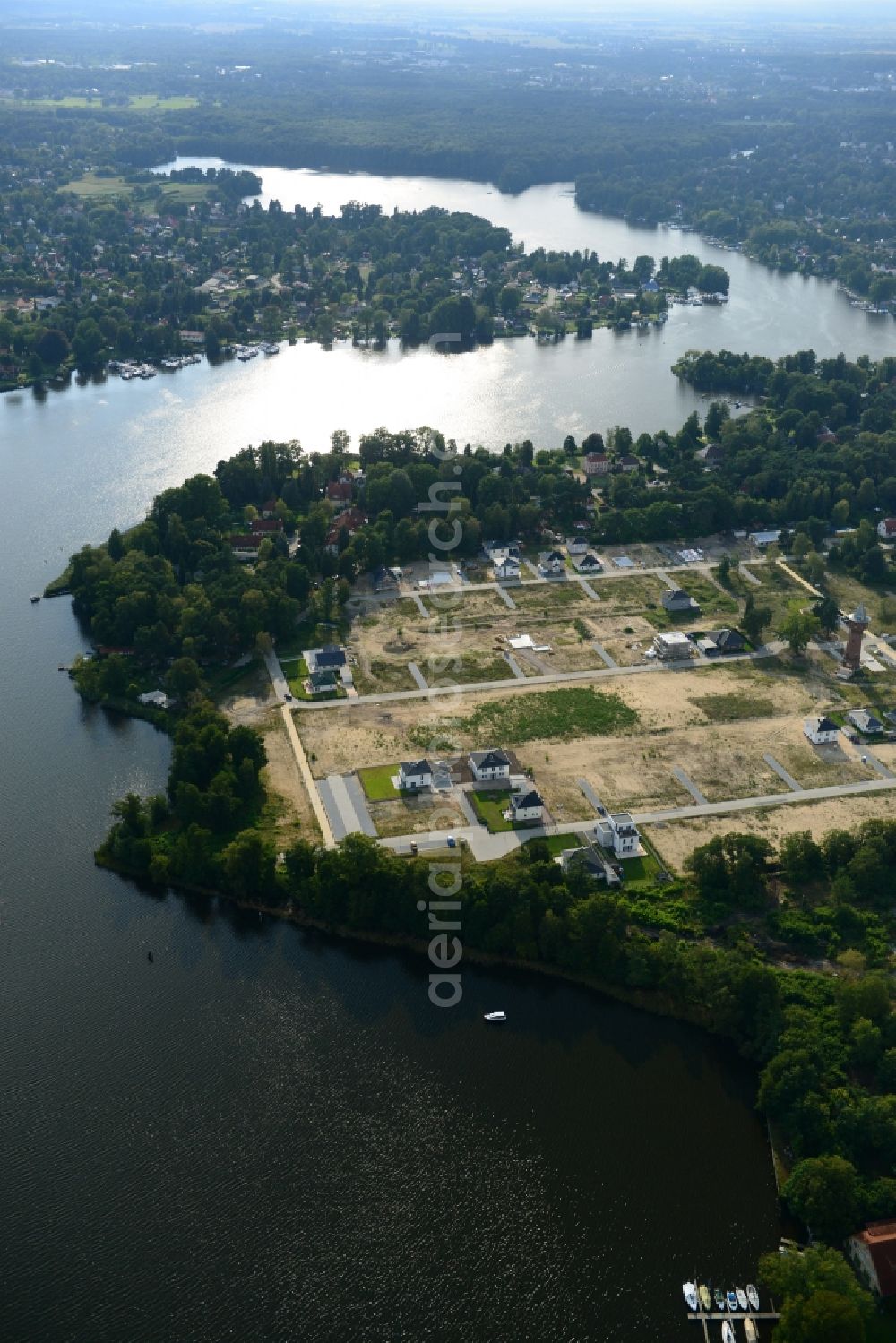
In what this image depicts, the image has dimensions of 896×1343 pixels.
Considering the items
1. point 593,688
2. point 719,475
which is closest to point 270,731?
point 593,688

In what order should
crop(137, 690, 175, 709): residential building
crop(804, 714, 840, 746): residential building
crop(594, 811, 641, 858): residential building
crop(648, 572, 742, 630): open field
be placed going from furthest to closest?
crop(648, 572, 742, 630): open field → crop(137, 690, 175, 709): residential building → crop(804, 714, 840, 746): residential building → crop(594, 811, 641, 858): residential building

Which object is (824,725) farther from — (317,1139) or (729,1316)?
(317,1139)

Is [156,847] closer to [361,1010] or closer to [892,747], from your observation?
[361,1010]

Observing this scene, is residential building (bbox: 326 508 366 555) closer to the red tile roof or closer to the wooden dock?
the wooden dock

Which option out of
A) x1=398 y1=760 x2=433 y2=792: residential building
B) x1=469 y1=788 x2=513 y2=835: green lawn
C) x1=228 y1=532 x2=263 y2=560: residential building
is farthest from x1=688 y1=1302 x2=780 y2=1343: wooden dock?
x1=228 y1=532 x2=263 y2=560: residential building

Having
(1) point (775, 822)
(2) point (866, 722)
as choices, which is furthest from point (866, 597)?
(1) point (775, 822)

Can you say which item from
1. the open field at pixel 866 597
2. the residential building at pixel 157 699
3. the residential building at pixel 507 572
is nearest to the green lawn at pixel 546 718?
the residential building at pixel 157 699
